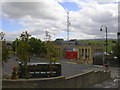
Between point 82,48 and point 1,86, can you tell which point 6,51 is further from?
point 82,48

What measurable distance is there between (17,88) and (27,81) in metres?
0.69

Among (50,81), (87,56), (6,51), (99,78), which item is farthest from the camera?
(87,56)

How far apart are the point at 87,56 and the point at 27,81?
61.0m

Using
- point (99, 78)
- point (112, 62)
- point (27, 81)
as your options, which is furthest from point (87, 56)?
point (27, 81)

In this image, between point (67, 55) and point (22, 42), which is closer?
point (22, 42)

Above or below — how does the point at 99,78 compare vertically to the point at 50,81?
below

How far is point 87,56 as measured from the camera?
231 feet

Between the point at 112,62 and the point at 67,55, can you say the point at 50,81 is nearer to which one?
the point at 112,62

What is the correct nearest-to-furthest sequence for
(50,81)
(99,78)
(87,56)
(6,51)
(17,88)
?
(17,88) < (50,81) < (6,51) < (99,78) < (87,56)

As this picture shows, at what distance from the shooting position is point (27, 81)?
35.2 feet

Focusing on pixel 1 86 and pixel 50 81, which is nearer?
pixel 1 86

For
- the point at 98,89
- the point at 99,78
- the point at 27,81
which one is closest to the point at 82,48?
the point at 99,78

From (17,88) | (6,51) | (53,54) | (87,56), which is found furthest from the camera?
(87,56)

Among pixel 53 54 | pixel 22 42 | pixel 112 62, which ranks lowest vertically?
pixel 112 62
